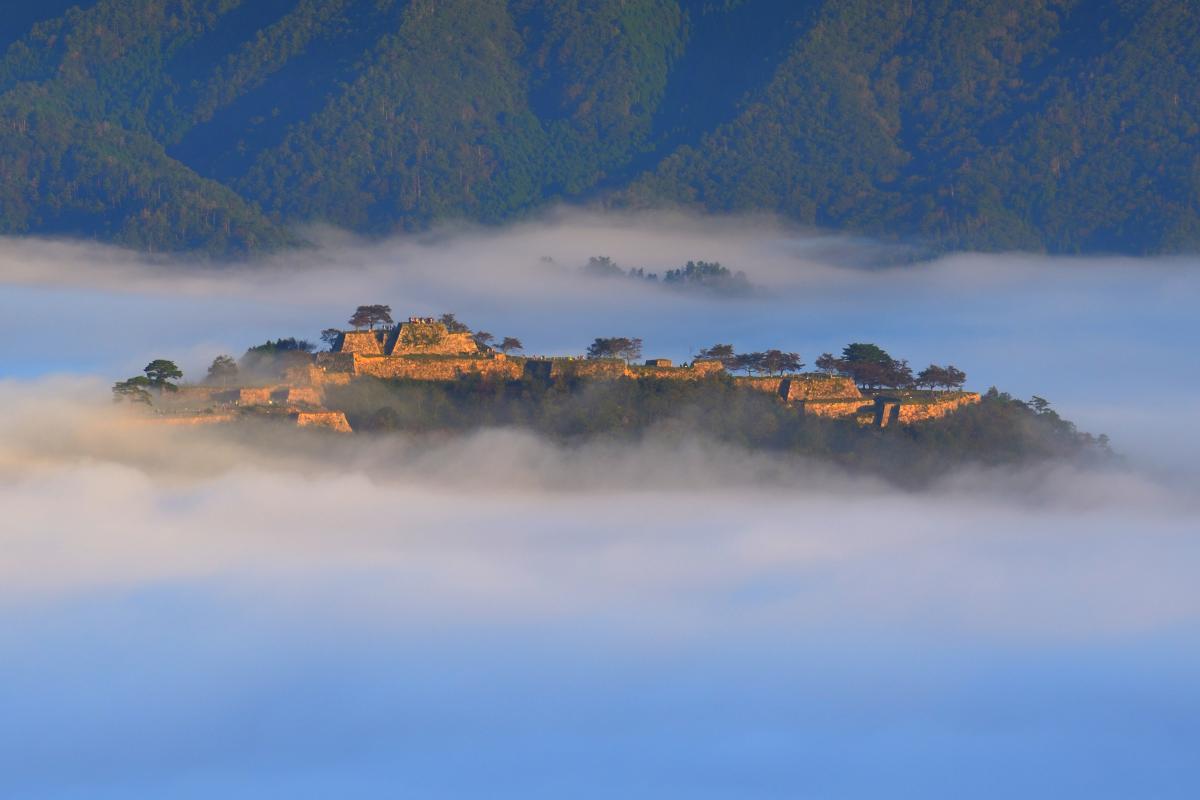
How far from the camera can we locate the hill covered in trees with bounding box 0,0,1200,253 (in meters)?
148

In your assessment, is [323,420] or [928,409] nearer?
[323,420]

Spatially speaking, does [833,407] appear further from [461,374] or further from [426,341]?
[426,341]

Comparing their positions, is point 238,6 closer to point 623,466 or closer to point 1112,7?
point 1112,7

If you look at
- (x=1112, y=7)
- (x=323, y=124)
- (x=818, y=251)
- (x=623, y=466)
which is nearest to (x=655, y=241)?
A: (x=818, y=251)

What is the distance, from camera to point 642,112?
160250 mm

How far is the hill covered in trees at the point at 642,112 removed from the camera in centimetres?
14838

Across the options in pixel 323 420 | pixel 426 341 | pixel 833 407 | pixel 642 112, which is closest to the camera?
pixel 323 420

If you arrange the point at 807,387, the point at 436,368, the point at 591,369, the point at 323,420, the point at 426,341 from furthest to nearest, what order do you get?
the point at 426,341
the point at 591,369
the point at 436,368
the point at 807,387
the point at 323,420

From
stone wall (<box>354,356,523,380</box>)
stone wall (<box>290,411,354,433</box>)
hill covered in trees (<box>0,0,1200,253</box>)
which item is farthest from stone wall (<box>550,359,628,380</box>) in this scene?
hill covered in trees (<box>0,0,1200,253</box>)

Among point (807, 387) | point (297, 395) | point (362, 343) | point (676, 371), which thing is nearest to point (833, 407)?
point (807, 387)

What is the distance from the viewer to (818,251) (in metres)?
149

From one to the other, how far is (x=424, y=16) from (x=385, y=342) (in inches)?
3254

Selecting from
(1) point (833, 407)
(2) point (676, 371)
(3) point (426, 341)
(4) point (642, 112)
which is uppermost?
(4) point (642, 112)

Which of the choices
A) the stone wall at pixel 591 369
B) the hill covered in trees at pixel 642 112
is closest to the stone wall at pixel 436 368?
the stone wall at pixel 591 369
